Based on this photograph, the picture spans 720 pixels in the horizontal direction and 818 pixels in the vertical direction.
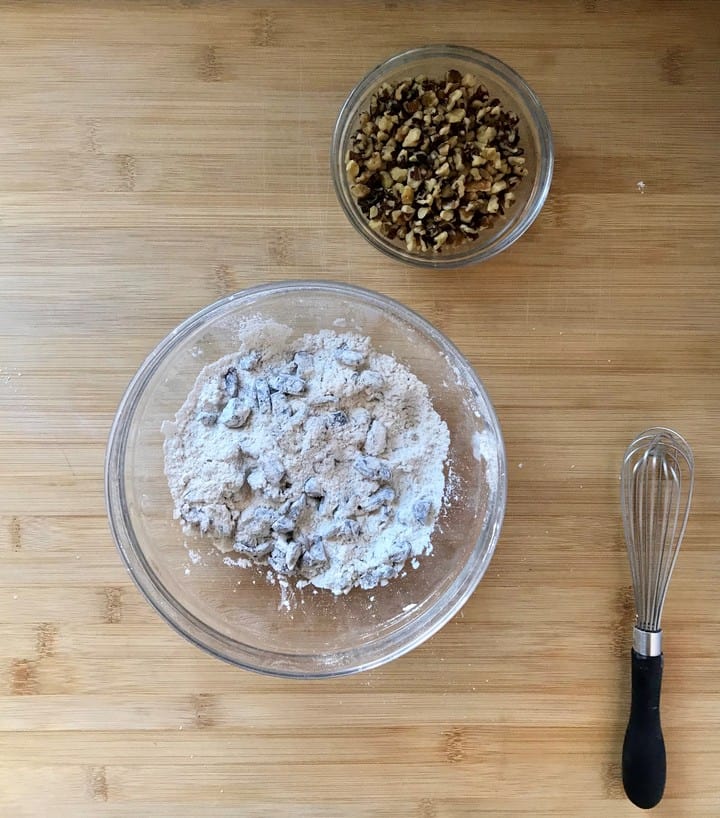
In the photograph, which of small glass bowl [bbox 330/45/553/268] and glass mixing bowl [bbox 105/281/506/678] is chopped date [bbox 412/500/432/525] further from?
small glass bowl [bbox 330/45/553/268]

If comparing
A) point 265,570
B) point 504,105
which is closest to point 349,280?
point 504,105

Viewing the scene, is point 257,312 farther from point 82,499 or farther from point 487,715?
point 487,715

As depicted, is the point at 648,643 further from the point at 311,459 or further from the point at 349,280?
the point at 349,280

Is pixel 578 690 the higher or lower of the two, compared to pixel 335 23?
lower

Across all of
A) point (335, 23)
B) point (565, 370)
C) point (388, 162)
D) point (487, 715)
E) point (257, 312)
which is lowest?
point (487, 715)

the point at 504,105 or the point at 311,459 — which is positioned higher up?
the point at 504,105

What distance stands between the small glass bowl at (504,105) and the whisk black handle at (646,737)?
769 millimetres

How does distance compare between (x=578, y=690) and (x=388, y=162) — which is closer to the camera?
(x=388, y=162)

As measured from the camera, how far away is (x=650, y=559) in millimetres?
1178

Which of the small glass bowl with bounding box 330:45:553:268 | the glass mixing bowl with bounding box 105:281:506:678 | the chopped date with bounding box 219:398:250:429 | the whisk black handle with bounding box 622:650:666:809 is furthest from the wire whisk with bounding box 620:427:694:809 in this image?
the chopped date with bounding box 219:398:250:429

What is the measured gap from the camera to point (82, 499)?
1.17 meters

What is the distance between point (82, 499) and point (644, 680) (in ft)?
3.40

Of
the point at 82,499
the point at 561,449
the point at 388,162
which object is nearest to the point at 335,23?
the point at 388,162

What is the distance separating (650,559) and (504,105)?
0.85 metres
